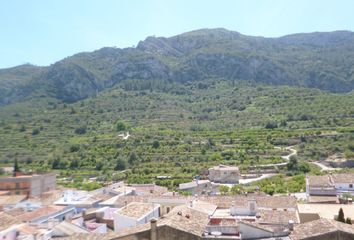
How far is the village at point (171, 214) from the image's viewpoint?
19.0 metres

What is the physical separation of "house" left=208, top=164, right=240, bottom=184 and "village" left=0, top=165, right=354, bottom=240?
16601 millimetres

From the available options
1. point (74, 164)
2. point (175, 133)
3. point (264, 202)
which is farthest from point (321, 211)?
point (175, 133)

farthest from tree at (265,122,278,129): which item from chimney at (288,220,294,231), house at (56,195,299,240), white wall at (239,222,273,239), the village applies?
white wall at (239,222,273,239)

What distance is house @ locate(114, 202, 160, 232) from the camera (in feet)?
79.9

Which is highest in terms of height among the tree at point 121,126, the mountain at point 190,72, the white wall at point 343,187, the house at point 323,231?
the mountain at point 190,72

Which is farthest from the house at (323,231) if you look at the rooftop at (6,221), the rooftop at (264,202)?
the rooftop at (6,221)

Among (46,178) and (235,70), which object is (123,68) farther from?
(46,178)

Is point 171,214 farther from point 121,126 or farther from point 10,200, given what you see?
point 121,126

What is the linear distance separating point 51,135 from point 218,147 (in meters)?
36.1

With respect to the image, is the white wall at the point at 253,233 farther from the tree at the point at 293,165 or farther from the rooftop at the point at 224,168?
the tree at the point at 293,165

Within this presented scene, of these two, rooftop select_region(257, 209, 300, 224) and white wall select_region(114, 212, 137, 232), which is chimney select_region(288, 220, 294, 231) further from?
white wall select_region(114, 212, 137, 232)

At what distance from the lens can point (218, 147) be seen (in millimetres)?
74688

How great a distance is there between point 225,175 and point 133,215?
35463 millimetres

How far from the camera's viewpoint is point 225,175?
194 ft
